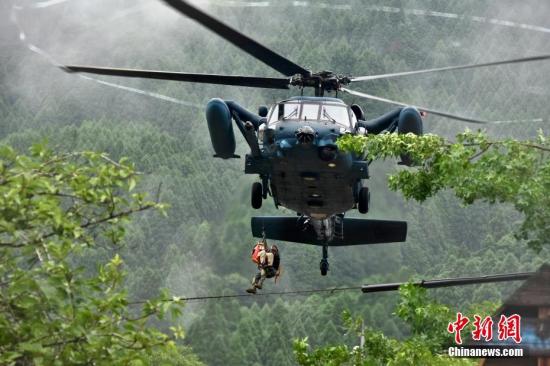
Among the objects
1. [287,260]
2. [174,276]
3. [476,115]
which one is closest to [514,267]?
[287,260]

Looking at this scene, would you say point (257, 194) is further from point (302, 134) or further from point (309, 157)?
point (302, 134)

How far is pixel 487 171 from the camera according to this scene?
1221 centimetres

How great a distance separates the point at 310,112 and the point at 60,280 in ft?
41.4

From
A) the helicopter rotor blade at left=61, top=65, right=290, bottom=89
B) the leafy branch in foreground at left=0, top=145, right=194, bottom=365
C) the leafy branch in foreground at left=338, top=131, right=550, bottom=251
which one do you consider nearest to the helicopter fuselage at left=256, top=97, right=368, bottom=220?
the helicopter rotor blade at left=61, top=65, right=290, bottom=89

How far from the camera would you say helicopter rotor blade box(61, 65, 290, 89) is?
1752 cm

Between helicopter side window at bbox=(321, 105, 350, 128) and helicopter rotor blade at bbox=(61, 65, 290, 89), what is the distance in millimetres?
1047

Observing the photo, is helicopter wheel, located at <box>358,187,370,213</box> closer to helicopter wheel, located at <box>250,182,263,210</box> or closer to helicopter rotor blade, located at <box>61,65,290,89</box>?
helicopter wheel, located at <box>250,182,263,210</box>

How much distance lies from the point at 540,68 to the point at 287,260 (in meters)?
63.3

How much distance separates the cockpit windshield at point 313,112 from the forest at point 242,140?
2220cm

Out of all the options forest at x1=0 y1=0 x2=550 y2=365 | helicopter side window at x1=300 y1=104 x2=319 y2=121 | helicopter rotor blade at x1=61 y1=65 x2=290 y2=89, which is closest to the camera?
helicopter rotor blade at x1=61 y1=65 x2=290 y2=89

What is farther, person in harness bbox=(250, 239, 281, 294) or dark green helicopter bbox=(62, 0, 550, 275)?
person in harness bbox=(250, 239, 281, 294)

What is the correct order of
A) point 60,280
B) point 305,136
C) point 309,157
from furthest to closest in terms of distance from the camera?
point 309,157 → point 305,136 → point 60,280

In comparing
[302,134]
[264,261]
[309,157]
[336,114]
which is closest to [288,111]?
[336,114]

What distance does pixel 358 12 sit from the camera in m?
152
